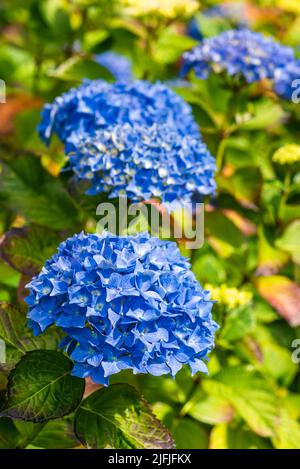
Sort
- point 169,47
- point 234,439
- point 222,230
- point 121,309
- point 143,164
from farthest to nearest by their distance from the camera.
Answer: point 169,47 < point 222,230 < point 234,439 < point 143,164 < point 121,309

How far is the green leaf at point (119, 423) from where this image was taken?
1.58 meters

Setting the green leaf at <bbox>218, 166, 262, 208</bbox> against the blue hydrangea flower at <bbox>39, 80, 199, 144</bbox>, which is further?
the green leaf at <bbox>218, 166, 262, 208</bbox>

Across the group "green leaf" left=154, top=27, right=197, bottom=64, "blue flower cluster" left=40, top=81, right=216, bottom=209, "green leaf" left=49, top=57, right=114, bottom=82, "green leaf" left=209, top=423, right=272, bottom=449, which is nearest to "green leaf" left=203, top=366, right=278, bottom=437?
"green leaf" left=209, top=423, right=272, bottom=449

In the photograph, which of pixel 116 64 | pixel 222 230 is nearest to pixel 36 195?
pixel 222 230

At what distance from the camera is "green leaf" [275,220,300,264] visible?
227 cm

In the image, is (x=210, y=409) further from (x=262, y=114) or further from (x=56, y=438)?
(x=262, y=114)

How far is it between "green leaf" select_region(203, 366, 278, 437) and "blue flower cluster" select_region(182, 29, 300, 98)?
0.93 meters

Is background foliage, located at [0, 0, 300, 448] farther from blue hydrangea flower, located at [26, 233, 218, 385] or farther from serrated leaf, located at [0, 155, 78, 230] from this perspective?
blue hydrangea flower, located at [26, 233, 218, 385]

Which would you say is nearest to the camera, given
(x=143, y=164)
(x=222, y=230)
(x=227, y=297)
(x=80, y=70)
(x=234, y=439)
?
(x=143, y=164)

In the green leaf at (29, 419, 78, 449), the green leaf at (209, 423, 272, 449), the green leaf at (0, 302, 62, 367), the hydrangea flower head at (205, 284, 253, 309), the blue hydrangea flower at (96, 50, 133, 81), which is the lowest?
the green leaf at (209, 423, 272, 449)

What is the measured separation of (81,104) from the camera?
6.61 feet

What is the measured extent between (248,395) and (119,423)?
1.95 ft

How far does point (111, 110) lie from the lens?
1992 millimetres
